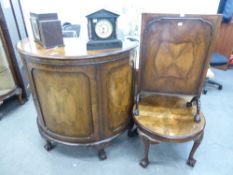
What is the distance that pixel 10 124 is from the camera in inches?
78.9

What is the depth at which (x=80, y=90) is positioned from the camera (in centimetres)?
123

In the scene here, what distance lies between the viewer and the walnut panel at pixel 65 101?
3.90ft

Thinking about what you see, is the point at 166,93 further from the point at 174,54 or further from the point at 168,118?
the point at 174,54

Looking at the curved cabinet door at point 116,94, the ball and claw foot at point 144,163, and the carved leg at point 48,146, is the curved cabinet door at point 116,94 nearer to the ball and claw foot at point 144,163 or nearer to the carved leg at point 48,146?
the ball and claw foot at point 144,163

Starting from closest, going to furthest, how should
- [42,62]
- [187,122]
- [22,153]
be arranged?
[42,62] < [187,122] < [22,153]

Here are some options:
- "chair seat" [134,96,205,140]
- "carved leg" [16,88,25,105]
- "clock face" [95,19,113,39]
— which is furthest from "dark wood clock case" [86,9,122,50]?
"carved leg" [16,88,25,105]

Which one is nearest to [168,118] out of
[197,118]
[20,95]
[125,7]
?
[197,118]

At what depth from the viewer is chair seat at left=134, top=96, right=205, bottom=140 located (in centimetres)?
128

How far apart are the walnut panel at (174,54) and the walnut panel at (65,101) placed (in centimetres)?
52

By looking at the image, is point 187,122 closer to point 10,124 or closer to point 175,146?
point 175,146

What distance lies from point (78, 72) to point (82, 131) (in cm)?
51

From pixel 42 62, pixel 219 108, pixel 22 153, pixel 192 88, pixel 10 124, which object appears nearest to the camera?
pixel 42 62

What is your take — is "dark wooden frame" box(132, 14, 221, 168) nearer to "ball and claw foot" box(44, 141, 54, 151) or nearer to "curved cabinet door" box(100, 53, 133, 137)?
"curved cabinet door" box(100, 53, 133, 137)

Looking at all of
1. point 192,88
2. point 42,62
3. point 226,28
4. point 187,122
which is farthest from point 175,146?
point 226,28
